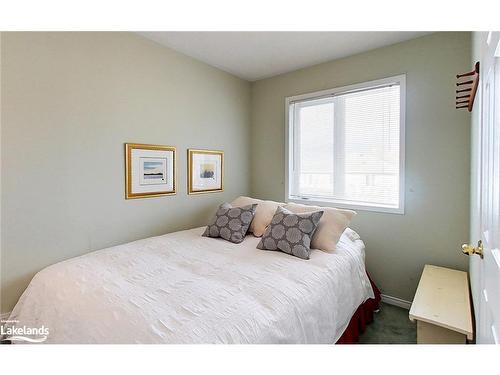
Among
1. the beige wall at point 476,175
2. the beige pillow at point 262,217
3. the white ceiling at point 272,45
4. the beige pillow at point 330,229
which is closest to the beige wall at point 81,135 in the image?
the white ceiling at point 272,45

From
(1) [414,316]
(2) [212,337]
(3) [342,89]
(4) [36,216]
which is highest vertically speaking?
(3) [342,89]

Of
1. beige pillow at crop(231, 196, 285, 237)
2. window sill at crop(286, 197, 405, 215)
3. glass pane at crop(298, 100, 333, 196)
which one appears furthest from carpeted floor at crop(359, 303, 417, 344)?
glass pane at crop(298, 100, 333, 196)

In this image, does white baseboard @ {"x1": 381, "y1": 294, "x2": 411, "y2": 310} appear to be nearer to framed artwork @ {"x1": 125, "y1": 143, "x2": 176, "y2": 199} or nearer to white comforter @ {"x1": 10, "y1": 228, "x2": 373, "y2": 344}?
white comforter @ {"x1": 10, "y1": 228, "x2": 373, "y2": 344}

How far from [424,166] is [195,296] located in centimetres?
223

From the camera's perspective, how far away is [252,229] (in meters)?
2.47

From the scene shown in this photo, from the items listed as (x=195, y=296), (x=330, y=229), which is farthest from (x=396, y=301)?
(x=195, y=296)

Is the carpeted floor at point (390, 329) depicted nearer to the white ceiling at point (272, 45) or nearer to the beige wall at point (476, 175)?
the beige wall at point (476, 175)

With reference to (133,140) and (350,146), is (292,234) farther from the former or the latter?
(133,140)

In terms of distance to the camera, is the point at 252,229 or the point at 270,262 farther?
the point at 252,229
